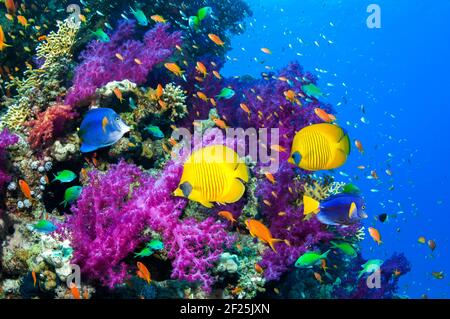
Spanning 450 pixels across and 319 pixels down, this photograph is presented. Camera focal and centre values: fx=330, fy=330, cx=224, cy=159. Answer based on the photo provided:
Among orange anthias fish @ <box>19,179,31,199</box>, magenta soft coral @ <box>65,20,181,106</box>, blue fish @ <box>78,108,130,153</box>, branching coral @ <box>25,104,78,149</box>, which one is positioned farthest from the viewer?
magenta soft coral @ <box>65,20,181,106</box>

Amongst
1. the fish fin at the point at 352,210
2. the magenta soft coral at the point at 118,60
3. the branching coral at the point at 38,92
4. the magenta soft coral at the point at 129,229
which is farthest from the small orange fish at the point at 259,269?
the branching coral at the point at 38,92

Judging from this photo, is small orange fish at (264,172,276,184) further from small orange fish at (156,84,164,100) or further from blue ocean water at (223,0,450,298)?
blue ocean water at (223,0,450,298)

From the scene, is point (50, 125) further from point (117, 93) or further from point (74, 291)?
point (74, 291)

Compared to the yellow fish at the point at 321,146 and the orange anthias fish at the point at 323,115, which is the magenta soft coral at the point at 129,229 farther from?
the orange anthias fish at the point at 323,115

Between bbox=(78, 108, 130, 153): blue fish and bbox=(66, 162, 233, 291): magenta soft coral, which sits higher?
bbox=(78, 108, 130, 153): blue fish

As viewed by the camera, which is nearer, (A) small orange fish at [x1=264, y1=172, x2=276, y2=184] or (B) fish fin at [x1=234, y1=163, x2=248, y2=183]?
(B) fish fin at [x1=234, y1=163, x2=248, y2=183]

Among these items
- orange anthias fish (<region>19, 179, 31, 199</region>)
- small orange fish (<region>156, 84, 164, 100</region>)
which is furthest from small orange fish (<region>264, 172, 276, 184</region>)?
orange anthias fish (<region>19, 179, 31, 199</region>)

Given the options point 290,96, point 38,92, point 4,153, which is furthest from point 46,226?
point 290,96

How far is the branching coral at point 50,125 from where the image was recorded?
4684mm

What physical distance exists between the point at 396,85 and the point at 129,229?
94875 millimetres

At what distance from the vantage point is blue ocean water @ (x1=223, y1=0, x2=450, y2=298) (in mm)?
62844

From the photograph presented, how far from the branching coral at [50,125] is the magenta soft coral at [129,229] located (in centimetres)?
140

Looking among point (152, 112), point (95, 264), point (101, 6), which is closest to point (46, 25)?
point (101, 6)

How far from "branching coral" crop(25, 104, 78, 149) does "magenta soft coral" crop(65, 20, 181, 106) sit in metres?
0.23
